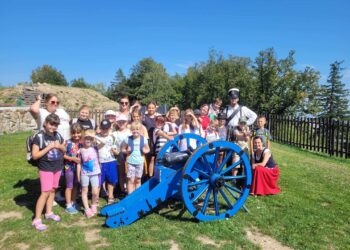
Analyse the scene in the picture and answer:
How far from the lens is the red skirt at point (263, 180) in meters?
4.91

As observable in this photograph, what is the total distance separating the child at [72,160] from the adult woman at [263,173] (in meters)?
2.96

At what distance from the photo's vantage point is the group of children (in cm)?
361

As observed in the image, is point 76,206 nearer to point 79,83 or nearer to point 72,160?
point 72,160

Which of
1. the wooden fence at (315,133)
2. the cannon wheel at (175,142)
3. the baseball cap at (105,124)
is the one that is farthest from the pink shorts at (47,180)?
the wooden fence at (315,133)

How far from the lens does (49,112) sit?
4.03m

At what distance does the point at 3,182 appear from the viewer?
18.0 ft

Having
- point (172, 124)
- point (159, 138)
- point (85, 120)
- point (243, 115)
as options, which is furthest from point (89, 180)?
point (243, 115)

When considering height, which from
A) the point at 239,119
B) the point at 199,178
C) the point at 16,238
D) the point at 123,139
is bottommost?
the point at 16,238

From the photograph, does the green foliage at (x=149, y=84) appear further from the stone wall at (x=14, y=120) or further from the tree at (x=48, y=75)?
the stone wall at (x=14, y=120)

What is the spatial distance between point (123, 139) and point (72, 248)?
1708mm

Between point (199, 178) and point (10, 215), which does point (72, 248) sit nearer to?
point (10, 215)

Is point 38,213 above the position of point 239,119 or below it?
below

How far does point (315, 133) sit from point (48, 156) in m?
10.00

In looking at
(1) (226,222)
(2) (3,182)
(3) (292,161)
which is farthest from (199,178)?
Answer: (3) (292,161)
